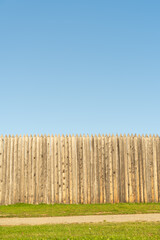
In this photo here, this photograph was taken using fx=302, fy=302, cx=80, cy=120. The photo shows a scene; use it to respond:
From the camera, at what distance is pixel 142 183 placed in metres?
14.1

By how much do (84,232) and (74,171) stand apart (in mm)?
6913

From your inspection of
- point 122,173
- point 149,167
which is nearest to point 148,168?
point 149,167

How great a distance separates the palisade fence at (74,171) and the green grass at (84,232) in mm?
5801

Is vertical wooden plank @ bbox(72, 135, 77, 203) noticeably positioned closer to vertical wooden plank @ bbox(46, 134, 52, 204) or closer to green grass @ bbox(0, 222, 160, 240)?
vertical wooden plank @ bbox(46, 134, 52, 204)

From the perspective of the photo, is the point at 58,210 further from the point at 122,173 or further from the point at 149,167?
the point at 149,167

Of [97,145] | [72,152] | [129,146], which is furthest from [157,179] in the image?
[72,152]

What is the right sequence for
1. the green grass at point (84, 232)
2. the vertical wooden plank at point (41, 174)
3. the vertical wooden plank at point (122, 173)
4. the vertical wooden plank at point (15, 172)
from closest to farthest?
the green grass at point (84, 232) < the vertical wooden plank at point (41, 174) < the vertical wooden plank at point (15, 172) < the vertical wooden plank at point (122, 173)

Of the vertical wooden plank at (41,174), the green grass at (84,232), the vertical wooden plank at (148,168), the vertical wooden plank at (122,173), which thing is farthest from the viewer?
the vertical wooden plank at (148,168)

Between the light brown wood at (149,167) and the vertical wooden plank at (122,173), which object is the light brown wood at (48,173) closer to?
the vertical wooden plank at (122,173)

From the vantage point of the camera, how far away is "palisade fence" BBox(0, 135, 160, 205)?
44.2 ft

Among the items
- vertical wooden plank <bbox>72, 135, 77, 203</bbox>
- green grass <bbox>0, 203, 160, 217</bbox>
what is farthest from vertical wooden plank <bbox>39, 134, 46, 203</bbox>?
vertical wooden plank <bbox>72, 135, 77, 203</bbox>

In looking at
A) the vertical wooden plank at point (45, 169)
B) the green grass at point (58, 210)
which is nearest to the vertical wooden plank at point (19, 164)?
the green grass at point (58, 210)

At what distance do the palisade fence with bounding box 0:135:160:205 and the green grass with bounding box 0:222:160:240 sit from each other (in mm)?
5801

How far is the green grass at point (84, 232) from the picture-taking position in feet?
20.2
